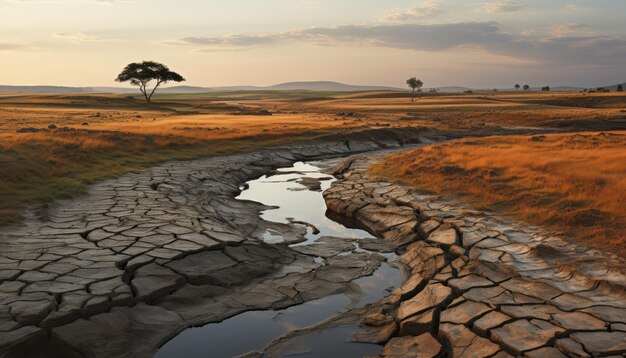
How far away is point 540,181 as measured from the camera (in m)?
13.7

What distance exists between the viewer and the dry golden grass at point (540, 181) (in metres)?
10.1

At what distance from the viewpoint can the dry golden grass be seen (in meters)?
10.1

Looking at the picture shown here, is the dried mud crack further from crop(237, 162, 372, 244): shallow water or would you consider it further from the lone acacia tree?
the lone acacia tree

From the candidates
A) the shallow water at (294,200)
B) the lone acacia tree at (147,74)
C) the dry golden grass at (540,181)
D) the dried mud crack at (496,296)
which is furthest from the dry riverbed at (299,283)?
the lone acacia tree at (147,74)

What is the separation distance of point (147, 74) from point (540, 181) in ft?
239

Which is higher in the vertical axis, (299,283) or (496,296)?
(496,296)

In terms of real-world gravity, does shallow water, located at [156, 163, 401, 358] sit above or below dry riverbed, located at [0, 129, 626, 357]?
below

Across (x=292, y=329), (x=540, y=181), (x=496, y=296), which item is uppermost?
(x=540, y=181)

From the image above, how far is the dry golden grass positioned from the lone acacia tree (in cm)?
6410

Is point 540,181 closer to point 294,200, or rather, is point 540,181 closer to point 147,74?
point 294,200

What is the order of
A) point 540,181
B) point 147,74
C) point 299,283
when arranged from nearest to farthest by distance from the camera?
point 299,283 < point 540,181 < point 147,74

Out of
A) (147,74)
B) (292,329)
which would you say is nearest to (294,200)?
(292,329)

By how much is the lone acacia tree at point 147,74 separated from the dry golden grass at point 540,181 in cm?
6410

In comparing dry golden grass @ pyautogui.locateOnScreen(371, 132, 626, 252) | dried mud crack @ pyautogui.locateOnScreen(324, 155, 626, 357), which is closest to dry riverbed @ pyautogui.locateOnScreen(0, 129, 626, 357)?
dried mud crack @ pyautogui.locateOnScreen(324, 155, 626, 357)
